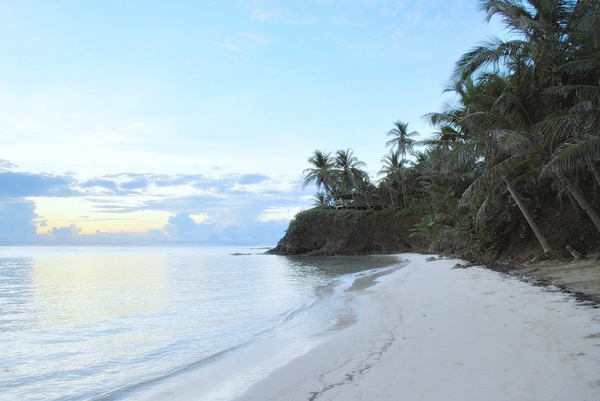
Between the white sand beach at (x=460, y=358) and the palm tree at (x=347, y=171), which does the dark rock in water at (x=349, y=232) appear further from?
the white sand beach at (x=460, y=358)

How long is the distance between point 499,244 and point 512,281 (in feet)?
27.3

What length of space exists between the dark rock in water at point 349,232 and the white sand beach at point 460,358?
110ft

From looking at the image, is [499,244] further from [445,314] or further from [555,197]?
[445,314]

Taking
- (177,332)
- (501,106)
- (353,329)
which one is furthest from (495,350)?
(501,106)

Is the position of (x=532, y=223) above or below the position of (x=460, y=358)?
above

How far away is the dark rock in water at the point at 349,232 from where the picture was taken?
4088 centimetres

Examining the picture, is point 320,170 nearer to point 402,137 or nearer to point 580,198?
point 402,137

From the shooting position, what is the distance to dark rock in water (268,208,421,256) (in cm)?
4088

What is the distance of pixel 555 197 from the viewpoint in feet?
53.5

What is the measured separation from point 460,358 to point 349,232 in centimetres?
3898

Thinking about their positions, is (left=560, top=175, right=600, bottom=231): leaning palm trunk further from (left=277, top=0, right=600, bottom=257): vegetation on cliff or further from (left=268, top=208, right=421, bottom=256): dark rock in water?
(left=268, top=208, right=421, bottom=256): dark rock in water

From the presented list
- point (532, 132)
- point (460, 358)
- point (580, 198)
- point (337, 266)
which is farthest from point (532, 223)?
point (337, 266)

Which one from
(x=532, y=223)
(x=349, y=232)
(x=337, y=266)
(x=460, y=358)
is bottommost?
(x=337, y=266)

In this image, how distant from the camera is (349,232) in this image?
43062 millimetres
